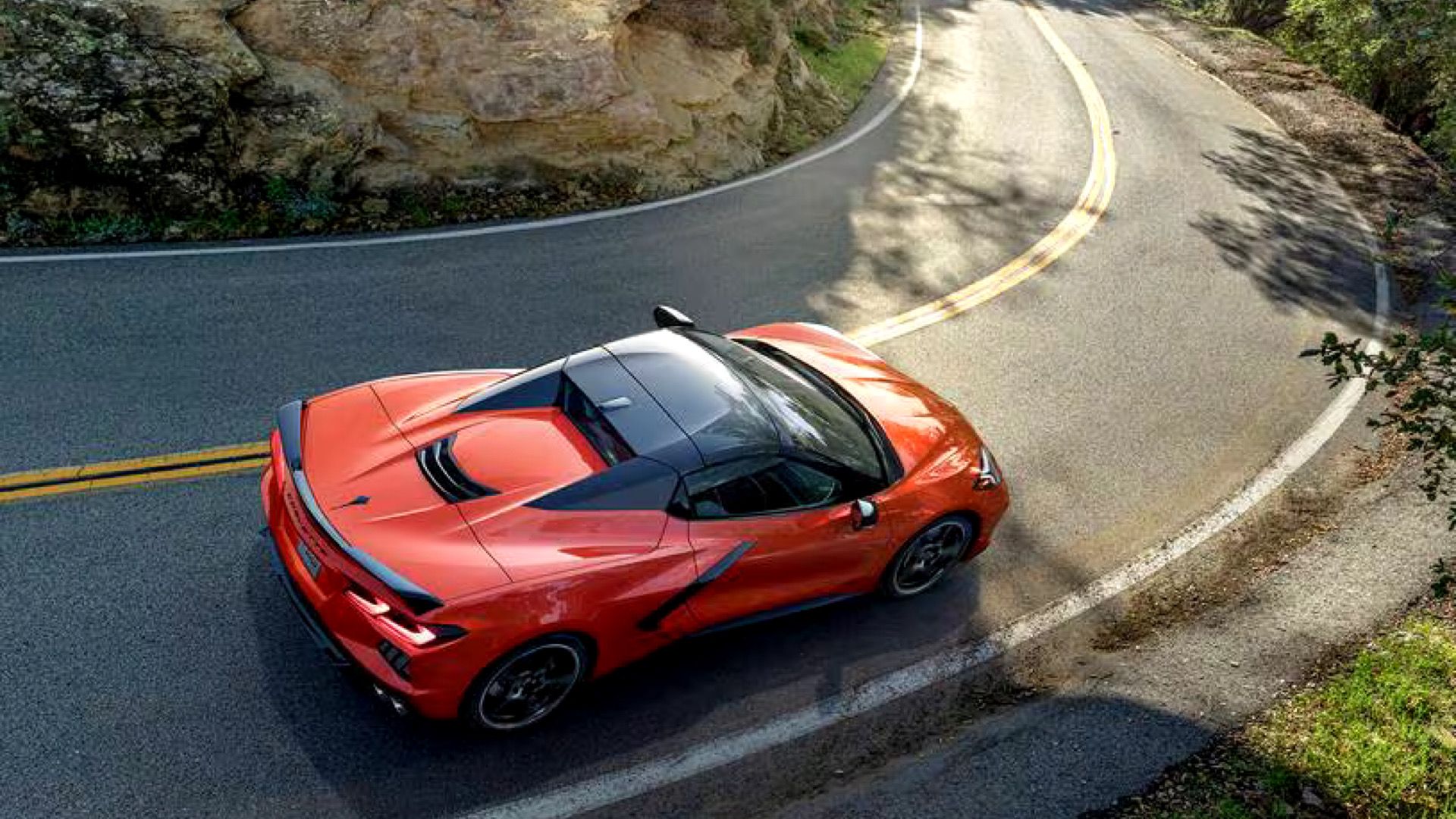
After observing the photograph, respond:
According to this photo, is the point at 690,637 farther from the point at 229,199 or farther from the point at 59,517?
the point at 229,199

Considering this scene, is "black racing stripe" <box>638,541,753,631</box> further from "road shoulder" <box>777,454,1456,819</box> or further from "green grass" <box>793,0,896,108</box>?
"green grass" <box>793,0,896,108</box>

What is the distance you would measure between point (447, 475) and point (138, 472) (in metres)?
2.94

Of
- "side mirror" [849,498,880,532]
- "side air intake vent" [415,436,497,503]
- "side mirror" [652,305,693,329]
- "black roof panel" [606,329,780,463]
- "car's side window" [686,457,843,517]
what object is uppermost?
"black roof panel" [606,329,780,463]

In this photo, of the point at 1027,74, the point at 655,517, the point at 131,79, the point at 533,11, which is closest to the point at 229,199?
the point at 131,79

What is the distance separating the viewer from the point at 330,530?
5066 mm

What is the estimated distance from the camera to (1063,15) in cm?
2634

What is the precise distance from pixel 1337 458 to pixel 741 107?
895 centimetres

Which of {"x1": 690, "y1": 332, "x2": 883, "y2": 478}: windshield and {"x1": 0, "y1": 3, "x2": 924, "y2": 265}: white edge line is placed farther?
{"x1": 0, "y1": 3, "x2": 924, "y2": 265}: white edge line

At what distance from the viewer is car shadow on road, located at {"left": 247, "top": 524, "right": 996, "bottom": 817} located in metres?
5.05

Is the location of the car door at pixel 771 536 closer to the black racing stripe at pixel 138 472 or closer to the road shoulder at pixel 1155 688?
the road shoulder at pixel 1155 688

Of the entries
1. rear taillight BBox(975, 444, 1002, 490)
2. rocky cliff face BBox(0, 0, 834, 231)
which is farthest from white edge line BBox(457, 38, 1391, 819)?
rocky cliff face BBox(0, 0, 834, 231)

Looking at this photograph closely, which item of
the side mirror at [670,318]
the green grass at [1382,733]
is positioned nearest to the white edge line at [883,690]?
the green grass at [1382,733]

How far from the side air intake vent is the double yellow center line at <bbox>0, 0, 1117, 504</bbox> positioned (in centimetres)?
224

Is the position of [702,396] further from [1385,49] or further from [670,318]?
[1385,49]
